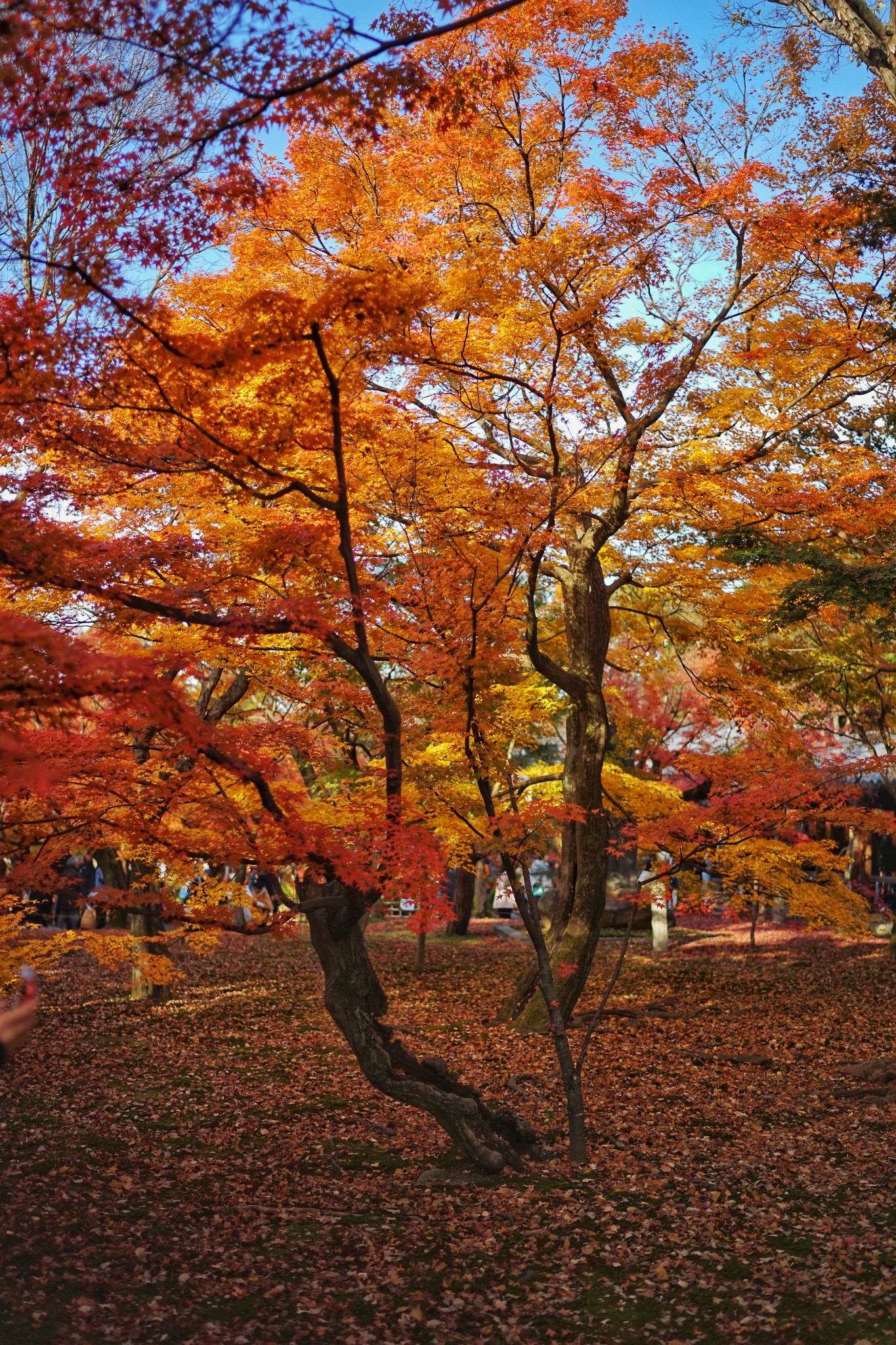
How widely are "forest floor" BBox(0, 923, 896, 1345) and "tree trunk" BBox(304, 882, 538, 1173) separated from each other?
51 centimetres

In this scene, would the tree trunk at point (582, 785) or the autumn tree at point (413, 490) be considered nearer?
the autumn tree at point (413, 490)

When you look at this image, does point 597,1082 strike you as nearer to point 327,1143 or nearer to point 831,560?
point 327,1143

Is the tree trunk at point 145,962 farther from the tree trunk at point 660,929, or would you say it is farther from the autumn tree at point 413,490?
the tree trunk at point 660,929

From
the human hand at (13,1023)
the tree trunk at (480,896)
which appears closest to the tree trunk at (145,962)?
the human hand at (13,1023)

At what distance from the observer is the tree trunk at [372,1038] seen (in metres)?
7.57

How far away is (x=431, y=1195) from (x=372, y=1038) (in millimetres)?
1367

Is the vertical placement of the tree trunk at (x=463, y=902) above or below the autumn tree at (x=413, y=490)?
below

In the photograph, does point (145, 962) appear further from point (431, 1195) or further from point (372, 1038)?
point (372, 1038)

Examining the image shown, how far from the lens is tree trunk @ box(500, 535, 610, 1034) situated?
1309 cm

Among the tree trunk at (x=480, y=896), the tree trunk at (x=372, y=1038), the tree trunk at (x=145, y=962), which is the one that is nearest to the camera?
the tree trunk at (x=372, y=1038)

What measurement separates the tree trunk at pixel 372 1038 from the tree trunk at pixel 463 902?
678 inches

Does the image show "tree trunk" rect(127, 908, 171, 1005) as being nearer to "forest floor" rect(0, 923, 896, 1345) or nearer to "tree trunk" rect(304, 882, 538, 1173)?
"forest floor" rect(0, 923, 896, 1345)

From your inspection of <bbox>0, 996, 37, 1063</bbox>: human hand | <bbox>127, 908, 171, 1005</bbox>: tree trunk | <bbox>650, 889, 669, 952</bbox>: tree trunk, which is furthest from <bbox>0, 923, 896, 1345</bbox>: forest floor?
<bbox>650, 889, 669, 952</bbox>: tree trunk

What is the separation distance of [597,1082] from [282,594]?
6.36 metres
